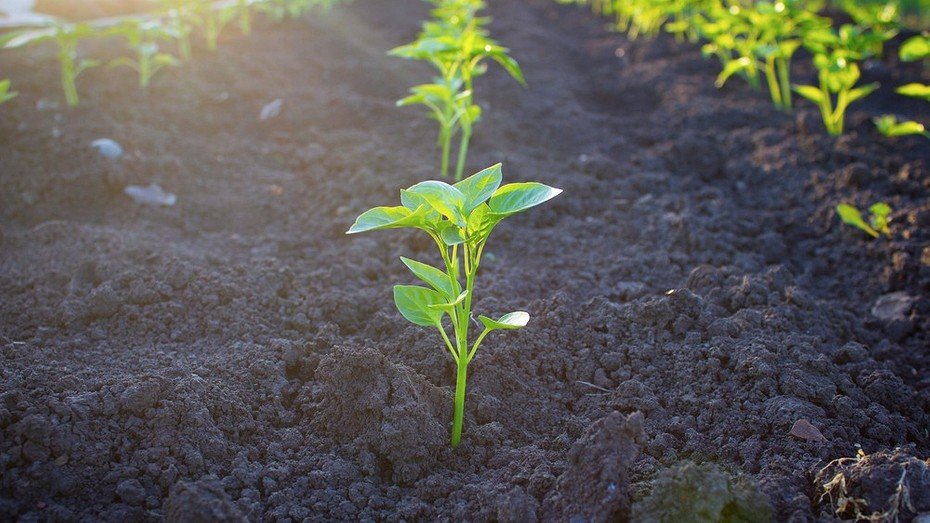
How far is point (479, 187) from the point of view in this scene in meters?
1.76

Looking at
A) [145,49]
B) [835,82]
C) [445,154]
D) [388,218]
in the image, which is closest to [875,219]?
[835,82]

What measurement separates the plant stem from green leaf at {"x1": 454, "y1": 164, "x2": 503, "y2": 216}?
1.47ft

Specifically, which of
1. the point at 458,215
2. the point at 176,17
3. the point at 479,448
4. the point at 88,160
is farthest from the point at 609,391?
the point at 176,17

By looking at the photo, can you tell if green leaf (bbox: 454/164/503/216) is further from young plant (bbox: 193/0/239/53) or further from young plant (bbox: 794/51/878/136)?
young plant (bbox: 193/0/239/53)

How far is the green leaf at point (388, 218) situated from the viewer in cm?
162

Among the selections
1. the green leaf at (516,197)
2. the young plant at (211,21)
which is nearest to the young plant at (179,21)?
the young plant at (211,21)

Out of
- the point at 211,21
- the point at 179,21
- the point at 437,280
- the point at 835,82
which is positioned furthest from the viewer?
the point at 211,21

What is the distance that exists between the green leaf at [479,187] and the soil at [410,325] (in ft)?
1.96

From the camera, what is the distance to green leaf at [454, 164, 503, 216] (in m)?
1.72

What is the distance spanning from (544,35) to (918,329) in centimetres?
560

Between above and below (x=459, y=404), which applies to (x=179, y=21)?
above

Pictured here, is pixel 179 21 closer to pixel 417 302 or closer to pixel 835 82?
pixel 417 302

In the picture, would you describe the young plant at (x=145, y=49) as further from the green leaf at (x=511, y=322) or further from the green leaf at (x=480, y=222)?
the green leaf at (x=511, y=322)

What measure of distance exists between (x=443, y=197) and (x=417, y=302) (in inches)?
13.3
